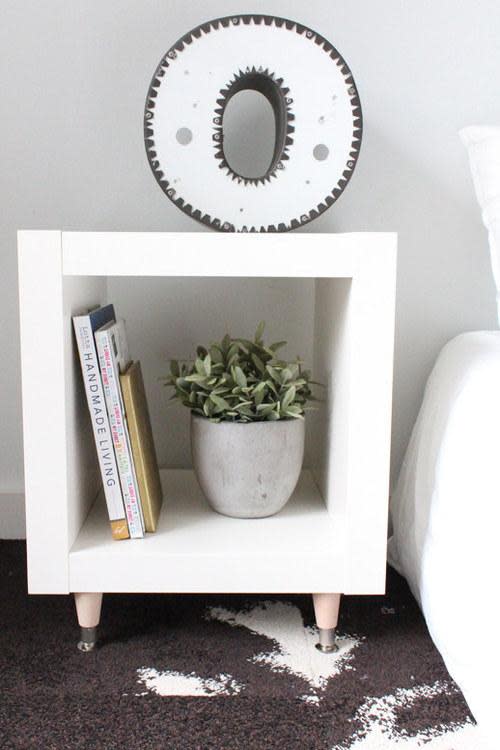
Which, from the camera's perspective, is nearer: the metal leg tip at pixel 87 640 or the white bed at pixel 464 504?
the white bed at pixel 464 504

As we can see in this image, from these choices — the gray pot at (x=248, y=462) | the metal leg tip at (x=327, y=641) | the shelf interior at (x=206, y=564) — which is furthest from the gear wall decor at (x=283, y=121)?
the metal leg tip at (x=327, y=641)

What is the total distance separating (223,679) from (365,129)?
2.86ft

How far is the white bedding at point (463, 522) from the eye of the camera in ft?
2.68

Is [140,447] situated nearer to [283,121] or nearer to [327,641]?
[327,641]

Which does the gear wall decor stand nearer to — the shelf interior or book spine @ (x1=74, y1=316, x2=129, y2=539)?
book spine @ (x1=74, y1=316, x2=129, y2=539)

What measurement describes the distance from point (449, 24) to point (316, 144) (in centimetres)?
36

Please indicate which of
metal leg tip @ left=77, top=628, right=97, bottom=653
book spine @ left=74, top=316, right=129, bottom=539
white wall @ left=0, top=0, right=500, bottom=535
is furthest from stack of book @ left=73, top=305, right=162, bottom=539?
white wall @ left=0, top=0, right=500, bottom=535

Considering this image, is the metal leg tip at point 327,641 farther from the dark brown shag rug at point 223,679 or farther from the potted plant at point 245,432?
the potted plant at point 245,432

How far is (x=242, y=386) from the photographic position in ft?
3.40

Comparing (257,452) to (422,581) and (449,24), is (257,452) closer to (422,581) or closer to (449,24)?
(422,581)

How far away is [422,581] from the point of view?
101 centimetres

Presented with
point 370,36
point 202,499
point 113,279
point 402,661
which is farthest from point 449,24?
point 402,661

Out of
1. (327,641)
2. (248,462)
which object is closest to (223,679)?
(327,641)

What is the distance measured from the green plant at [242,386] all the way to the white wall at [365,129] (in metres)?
0.26
